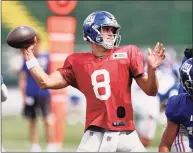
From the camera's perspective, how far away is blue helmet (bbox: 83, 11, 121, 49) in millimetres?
4879

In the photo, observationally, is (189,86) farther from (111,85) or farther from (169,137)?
(111,85)

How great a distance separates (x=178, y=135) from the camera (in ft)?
15.8

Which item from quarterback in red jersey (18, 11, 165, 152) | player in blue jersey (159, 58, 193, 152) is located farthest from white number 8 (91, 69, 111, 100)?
player in blue jersey (159, 58, 193, 152)

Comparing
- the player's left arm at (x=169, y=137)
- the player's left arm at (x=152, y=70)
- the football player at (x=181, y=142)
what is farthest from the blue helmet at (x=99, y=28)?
the player's left arm at (x=169, y=137)

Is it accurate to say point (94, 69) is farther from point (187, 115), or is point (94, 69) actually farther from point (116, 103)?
Answer: point (187, 115)

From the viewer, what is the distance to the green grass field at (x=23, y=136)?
9250 millimetres

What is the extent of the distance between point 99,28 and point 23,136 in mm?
6142

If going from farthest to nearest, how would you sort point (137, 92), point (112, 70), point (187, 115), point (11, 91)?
point (11, 91)
point (137, 92)
point (112, 70)
point (187, 115)

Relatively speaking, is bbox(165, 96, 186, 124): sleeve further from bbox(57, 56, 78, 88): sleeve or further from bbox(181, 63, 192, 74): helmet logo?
bbox(57, 56, 78, 88): sleeve

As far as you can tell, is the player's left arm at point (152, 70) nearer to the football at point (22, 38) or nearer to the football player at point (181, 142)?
the football player at point (181, 142)

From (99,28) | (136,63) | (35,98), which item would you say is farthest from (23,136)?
(136,63)

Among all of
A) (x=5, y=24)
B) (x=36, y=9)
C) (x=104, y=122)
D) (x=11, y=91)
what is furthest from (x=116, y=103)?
(x=11, y=91)

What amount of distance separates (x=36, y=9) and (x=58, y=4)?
398 cm

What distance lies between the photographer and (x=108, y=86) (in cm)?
480
